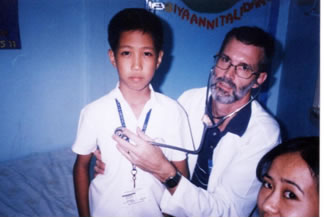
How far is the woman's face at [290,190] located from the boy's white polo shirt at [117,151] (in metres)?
0.32

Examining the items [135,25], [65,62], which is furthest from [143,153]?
[65,62]

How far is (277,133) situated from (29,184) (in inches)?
52.9

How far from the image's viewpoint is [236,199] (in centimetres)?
85

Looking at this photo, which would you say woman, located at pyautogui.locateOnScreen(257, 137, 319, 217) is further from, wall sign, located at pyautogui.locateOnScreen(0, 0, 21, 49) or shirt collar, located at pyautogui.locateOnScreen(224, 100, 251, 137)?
wall sign, located at pyautogui.locateOnScreen(0, 0, 21, 49)

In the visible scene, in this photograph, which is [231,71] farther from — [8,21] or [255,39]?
[8,21]

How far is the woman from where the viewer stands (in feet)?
1.86

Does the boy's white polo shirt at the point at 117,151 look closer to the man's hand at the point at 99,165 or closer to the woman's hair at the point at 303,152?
the man's hand at the point at 99,165

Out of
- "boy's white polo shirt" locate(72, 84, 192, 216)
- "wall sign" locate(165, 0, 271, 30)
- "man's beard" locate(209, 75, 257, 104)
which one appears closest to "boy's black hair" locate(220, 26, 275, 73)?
"man's beard" locate(209, 75, 257, 104)

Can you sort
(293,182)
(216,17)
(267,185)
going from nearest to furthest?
(293,182)
(267,185)
(216,17)

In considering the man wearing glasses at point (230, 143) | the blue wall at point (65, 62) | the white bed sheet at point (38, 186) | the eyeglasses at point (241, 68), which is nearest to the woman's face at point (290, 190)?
the man wearing glasses at point (230, 143)

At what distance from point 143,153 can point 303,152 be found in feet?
1.55

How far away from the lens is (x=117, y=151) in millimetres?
718

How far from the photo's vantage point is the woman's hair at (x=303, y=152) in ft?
1.89

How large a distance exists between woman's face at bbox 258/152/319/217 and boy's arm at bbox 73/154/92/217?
0.60 metres
